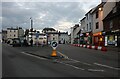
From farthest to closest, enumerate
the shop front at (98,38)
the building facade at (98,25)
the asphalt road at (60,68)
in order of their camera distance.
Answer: the building facade at (98,25) → the shop front at (98,38) → the asphalt road at (60,68)

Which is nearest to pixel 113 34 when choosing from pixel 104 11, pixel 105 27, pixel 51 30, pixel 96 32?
pixel 105 27

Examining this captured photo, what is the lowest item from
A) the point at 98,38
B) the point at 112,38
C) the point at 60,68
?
the point at 60,68

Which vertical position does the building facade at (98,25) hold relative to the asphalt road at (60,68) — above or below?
above

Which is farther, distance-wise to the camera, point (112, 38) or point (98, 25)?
point (98, 25)

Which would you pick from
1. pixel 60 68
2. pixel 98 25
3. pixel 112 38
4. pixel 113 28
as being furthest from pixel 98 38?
pixel 60 68

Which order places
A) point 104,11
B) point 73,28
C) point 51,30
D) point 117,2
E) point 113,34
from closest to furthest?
point 113,34
point 117,2
point 104,11
point 73,28
point 51,30

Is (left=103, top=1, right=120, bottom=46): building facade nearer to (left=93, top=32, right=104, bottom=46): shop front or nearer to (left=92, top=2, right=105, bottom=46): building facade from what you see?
(left=93, top=32, right=104, bottom=46): shop front

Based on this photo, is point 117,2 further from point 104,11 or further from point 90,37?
point 90,37

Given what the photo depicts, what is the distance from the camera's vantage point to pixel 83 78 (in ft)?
30.7

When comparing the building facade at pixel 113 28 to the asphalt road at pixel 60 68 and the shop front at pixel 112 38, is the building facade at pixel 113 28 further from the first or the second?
the asphalt road at pixel 60 68

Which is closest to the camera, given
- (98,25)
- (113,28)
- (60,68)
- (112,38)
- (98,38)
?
(60,68)

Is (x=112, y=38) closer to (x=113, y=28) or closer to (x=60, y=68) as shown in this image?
(x=113, y=28)

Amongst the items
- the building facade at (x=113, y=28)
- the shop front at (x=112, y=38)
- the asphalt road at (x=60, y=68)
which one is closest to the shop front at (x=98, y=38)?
the building facade at (x=113, y=28)

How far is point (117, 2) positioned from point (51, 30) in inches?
4463
